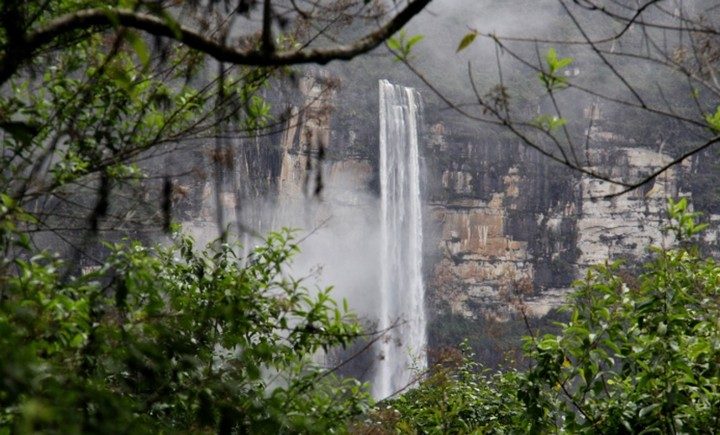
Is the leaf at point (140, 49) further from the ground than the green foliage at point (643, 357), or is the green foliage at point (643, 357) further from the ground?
the leaf at point (140, 49)

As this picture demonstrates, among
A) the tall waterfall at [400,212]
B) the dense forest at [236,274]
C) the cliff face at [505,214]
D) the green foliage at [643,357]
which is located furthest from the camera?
the cliff face at [505,214]

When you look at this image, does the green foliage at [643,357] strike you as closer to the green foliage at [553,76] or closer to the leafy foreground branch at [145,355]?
the leafy foreground branch at [145,355]

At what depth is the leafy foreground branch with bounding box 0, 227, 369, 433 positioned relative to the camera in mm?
1164

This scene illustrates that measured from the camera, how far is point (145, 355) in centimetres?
160

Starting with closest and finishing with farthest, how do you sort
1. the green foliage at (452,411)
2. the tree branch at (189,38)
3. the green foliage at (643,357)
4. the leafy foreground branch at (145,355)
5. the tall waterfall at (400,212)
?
the leafy foreground branch at (145,355), the tree branch at (189,38), the green foliage at (643,357), the green foliage at (452,411), the tall waterfall at (400,212)

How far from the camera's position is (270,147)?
2867 cm

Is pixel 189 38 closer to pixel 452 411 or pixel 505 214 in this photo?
pixel 452 411

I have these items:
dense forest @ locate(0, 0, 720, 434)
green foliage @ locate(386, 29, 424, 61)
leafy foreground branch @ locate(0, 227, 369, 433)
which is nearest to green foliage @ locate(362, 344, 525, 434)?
dense forest @ locate(0, 0, 720, 434)

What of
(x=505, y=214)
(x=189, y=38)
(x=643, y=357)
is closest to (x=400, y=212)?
(x=505, y=214)

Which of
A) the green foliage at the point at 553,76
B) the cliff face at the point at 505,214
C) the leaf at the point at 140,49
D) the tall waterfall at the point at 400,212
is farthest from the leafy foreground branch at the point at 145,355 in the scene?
the cliff face at the point at 505,214

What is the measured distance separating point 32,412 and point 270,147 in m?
28.0

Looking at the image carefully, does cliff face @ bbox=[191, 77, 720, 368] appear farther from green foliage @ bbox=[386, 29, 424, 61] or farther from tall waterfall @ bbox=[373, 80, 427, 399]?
green foliage @ bbox=[386, 29, 424, 61]

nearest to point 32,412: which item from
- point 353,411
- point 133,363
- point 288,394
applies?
point 133,363

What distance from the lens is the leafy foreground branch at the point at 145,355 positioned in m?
1.16
